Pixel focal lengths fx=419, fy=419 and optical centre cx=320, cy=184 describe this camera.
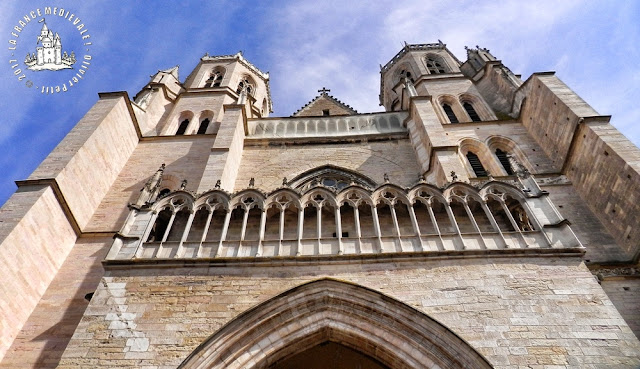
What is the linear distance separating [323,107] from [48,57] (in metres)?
10.1

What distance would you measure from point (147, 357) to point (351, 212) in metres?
4.43

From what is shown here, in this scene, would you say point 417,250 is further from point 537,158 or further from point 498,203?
point 537,158

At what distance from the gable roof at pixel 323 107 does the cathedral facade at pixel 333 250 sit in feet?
14.5

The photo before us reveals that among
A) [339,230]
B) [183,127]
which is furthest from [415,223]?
[183,127]

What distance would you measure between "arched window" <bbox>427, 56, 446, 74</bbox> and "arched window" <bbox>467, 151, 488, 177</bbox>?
855cm

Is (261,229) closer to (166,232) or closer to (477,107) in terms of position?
(166,232)

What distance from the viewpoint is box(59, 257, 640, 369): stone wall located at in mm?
5352

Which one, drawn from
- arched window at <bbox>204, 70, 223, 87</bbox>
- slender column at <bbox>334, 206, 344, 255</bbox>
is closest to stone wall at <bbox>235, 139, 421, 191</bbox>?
slender column at <bbox>334, 206, 344, 255</bbox>

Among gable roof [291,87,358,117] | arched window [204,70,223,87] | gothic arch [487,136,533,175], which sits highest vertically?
arched window [204,70,223,87]

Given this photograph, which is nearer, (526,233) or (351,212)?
(526,233)

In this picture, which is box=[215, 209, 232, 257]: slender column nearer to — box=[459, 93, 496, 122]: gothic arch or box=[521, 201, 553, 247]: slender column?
box=[521, 201, 553, 247]: slender column

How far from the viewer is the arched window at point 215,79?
1994cm

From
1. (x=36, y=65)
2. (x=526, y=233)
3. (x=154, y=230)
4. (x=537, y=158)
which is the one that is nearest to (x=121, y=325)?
(x=154, y=230)

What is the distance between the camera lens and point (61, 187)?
8.88 m
